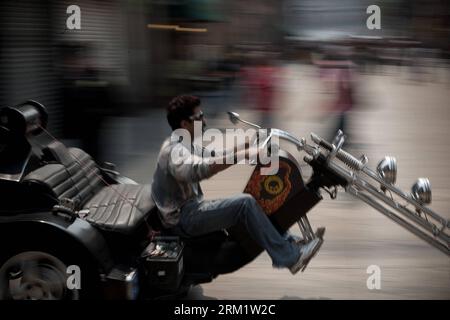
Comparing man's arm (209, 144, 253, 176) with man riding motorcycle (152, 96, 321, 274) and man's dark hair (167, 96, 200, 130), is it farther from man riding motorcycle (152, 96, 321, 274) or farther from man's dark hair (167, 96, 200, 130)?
man's dark hair (167, 96, 200, 130)

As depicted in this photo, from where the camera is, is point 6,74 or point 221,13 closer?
point 6,74

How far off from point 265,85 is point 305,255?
11.9ft

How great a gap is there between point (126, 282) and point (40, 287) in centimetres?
50

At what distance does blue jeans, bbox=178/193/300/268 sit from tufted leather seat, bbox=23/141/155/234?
331 millimetres

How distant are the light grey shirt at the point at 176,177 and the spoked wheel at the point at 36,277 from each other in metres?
0.66

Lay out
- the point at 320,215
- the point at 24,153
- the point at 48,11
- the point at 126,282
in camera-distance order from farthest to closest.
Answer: the point at 48,11 < the point at 320,215 < the point at 24,153 < the point at 126,282

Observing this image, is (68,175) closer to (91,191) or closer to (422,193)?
(91,191)

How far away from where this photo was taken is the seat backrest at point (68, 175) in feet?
11.0

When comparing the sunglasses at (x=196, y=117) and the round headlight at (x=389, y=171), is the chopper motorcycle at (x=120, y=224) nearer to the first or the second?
the round headlight at (x=389, y=171)

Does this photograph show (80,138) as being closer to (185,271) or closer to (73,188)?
(73,188)

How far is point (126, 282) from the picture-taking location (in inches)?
125

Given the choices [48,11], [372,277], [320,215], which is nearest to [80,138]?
[48,11]

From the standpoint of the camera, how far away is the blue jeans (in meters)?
3.33

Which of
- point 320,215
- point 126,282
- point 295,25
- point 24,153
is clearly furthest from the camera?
point 295,25
